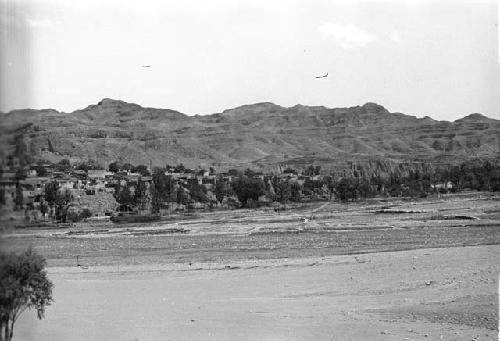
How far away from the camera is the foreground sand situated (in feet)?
75.3

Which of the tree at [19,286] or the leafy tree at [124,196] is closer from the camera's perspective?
the tree at [19,286]

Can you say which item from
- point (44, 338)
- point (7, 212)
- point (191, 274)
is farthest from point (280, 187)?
point (7, 212)

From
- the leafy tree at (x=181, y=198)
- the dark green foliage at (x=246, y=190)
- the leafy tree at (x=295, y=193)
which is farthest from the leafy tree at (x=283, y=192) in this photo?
the leafy tree at (x=181, y=198)

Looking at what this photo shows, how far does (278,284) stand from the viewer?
31.5 meters

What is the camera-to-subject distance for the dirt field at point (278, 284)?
23.3 meters

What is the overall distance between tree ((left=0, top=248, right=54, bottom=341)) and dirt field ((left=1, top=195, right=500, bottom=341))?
27.5 inches

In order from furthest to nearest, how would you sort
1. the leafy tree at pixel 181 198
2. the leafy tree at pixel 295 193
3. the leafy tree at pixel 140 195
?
the leafy tree at pixel 295 193
the leafy tree at pixel 181 198
the leafy tree at pixel 140 195

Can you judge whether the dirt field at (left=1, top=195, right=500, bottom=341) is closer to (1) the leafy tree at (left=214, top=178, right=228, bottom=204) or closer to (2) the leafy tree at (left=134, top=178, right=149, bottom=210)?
(2) the leafy tree at (left=134, top=178, right=149, bottom=210)

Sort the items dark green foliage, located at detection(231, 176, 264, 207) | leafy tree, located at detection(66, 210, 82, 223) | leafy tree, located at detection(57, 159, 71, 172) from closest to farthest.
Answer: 1. leafy tree, located at detection(66, 210, 82, 223)
2. dark green foliage, located at detection(231, 176, 264, 207)
3. leafy tree, located at detection(57, 159, 71, 172)

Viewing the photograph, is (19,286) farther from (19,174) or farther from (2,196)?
(2,196)

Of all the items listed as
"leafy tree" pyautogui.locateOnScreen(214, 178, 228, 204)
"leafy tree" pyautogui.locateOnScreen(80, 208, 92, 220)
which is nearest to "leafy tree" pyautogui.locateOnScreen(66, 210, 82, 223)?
"leafy tree" pyautogui.locateOnScreen(80, 208, 92, 220)

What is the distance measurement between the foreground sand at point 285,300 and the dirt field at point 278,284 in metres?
0.05

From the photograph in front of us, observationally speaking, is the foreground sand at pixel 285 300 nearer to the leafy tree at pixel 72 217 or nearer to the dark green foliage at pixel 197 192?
the leafy tree at pixel 72 217

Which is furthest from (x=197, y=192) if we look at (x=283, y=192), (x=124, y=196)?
(x=124, y=196)
